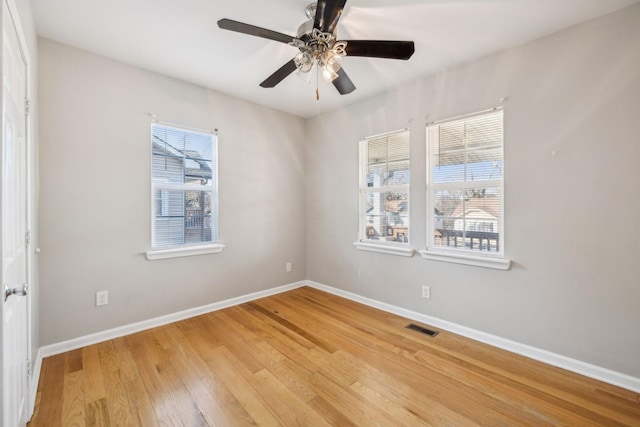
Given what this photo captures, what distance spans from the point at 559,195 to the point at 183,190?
3469 millimetres

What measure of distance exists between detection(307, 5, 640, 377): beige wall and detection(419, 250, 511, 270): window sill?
0.21 ft

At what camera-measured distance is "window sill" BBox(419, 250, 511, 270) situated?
2441 millimetres

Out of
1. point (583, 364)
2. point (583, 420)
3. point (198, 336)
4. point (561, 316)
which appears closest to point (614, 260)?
point (561, 316)

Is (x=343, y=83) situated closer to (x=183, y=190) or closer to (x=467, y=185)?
(x=467, y=185)

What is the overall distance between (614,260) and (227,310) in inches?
138

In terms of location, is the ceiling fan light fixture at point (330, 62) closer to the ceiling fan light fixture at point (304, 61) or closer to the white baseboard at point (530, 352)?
the ceiling fan light fixture at point (304, 61)

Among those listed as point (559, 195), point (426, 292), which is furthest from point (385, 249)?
point (559, 195)

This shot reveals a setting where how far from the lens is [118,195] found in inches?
104

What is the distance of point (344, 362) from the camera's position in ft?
7.37

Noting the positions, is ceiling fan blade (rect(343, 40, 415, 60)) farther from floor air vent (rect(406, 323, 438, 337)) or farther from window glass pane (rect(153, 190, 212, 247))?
floor air vent (rect(406, 323, 438, 337))

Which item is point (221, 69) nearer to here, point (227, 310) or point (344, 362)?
point (227, 310)

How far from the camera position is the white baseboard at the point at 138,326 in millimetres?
2352

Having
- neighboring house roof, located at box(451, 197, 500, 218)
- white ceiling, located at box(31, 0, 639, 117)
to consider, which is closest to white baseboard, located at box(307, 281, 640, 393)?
neighboring house roof, located at box(451, 197, 500, 218)

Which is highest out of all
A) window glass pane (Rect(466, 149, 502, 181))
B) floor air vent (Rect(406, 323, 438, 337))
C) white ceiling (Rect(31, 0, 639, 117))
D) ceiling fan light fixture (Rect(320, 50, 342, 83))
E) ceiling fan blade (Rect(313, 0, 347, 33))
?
white ceiling (Rect(31, 0, 639, 117))
